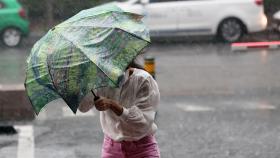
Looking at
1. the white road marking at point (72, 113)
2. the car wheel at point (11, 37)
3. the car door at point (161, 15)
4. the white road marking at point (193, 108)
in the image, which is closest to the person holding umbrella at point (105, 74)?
the white road marking at point (72, 113)

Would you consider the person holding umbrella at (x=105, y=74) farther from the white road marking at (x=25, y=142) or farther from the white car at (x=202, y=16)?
the white car at (x=202, y=16)

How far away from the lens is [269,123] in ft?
30.9

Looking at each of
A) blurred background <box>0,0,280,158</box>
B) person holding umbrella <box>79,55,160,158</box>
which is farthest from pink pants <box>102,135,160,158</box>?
blurred background <box>0,0,280,158</box>

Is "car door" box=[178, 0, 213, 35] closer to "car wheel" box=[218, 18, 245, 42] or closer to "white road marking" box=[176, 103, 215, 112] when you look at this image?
A: "car wheel" box=[218, 18, 245, 42]

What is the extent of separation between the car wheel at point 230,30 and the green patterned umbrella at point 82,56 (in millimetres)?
16482

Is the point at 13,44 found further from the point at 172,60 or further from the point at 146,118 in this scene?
the point at 146,118

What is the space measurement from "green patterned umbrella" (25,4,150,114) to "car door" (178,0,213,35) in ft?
52.0

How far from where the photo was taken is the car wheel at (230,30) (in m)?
20.4

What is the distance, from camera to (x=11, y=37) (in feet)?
66.7

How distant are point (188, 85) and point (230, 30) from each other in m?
8.03

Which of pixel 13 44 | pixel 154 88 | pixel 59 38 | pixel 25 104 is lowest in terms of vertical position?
pixel 13 44

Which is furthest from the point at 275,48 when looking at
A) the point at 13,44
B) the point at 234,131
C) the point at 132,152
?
the point at 132,152

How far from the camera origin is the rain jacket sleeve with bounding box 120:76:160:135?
13.7 ft

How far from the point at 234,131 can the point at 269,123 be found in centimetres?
68
